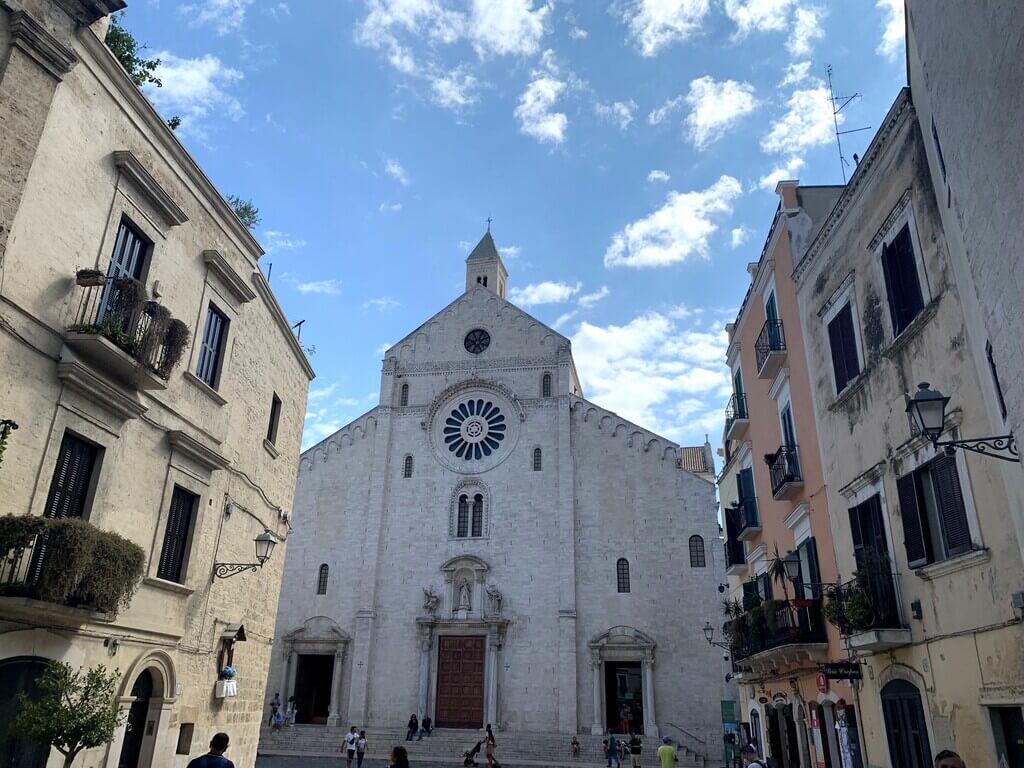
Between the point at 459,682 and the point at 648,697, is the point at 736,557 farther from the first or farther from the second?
the point at 459,682

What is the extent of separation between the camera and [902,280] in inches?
424

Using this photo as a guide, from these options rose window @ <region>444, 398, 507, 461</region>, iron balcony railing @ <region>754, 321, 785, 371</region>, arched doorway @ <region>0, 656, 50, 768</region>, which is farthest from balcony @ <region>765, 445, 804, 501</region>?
rose window @ <region>444, 398, 507, 461</region>

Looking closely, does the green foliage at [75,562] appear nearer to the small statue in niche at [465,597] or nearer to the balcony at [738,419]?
the balcony at [738,419]

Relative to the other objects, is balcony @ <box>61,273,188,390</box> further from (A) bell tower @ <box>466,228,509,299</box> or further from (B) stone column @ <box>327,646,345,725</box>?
(A) bell tower @ <box>466,228,509,299</box>

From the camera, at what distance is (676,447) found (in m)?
33.4

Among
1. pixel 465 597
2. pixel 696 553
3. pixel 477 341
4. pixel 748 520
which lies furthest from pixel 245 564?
pixel 477 341

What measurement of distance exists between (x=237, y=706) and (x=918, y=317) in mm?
12795

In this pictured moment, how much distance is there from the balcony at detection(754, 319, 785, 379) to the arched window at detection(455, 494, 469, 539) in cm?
2007

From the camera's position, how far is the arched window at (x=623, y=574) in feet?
104

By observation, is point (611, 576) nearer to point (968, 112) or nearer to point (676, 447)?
point (676, 447)

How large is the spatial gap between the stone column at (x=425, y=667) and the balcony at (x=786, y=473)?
2056 cm

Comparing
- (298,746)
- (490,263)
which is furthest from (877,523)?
(490,263)

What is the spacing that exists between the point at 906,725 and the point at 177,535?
11.0 m

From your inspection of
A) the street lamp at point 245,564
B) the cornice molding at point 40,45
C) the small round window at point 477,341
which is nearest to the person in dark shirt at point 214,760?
the street lamp at point 245,564
